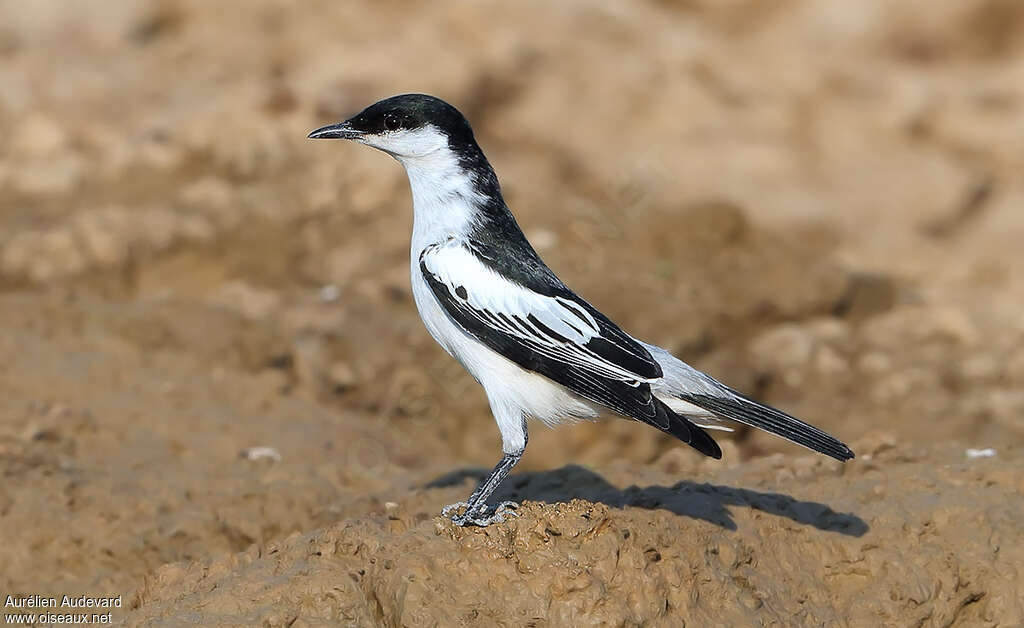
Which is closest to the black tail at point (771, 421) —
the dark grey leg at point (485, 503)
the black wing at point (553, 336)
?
the black wing at point (553, 336)

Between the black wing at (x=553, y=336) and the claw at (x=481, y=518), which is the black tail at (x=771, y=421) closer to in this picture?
the black wing at (x=553, y=336)

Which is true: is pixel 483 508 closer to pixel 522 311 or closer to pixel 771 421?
pixel 522 311

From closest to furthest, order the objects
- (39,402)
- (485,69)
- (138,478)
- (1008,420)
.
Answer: (138,478) → (39,402) → (1008,420) → (485,69)

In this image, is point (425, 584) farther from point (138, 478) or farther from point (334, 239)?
point (334, 239)

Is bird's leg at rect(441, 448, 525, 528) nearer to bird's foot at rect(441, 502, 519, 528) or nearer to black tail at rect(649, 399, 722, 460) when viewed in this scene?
bird's foot at rect(441, 502, 519, 528)

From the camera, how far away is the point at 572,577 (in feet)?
16.0

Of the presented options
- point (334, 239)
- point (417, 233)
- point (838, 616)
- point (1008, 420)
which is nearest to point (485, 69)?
point (334, 239)

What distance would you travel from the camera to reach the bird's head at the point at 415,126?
600 cm

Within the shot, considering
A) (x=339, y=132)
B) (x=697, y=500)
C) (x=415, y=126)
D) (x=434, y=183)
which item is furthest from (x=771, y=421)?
(x=339, y=132)

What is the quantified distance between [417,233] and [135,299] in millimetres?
5750

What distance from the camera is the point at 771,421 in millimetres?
5379

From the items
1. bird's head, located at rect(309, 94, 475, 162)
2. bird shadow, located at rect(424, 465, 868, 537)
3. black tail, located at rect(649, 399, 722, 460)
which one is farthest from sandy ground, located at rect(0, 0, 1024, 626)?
bird's head, located at rect(309, 94, 475, 162)

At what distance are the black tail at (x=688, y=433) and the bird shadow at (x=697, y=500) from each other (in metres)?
0.54

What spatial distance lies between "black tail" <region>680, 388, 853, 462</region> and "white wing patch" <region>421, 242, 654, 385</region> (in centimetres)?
32
